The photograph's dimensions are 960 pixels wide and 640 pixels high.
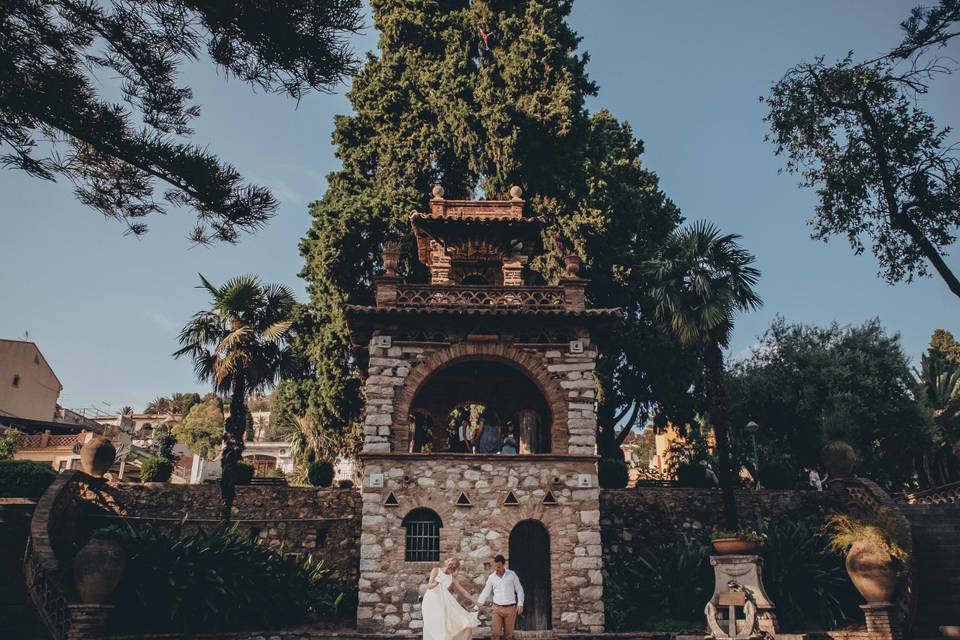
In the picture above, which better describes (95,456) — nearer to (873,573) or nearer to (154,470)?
(154,470)

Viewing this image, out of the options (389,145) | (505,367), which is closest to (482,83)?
(389,145)

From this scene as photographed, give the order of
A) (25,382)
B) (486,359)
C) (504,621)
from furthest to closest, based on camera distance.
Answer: (25,382), (486,359), (504,621)

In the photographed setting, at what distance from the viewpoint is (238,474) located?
20.3 meters

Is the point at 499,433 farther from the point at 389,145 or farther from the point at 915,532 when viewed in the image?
the point at 389,145

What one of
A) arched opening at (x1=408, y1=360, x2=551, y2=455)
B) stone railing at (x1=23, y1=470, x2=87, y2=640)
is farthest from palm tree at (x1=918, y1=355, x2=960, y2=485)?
stone railing at (x1=23, y1=470, x2=87, y2=640)

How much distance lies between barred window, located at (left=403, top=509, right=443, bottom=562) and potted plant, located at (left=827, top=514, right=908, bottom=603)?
8528 mm

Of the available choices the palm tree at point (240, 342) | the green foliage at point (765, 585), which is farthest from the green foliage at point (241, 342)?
the green foliage at point (765, 585)

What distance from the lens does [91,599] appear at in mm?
12875

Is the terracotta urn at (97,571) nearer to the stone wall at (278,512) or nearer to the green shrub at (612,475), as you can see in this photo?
the stone wall at (278,512)

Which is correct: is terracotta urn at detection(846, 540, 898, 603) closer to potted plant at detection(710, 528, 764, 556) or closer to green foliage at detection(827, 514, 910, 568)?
green foliage at detection(827, 514, 910, 568)

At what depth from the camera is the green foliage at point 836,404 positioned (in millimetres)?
25594

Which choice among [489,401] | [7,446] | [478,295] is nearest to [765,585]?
[489,401]

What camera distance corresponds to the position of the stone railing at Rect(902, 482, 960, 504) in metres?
19.9

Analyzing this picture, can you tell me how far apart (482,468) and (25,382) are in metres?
33.8
